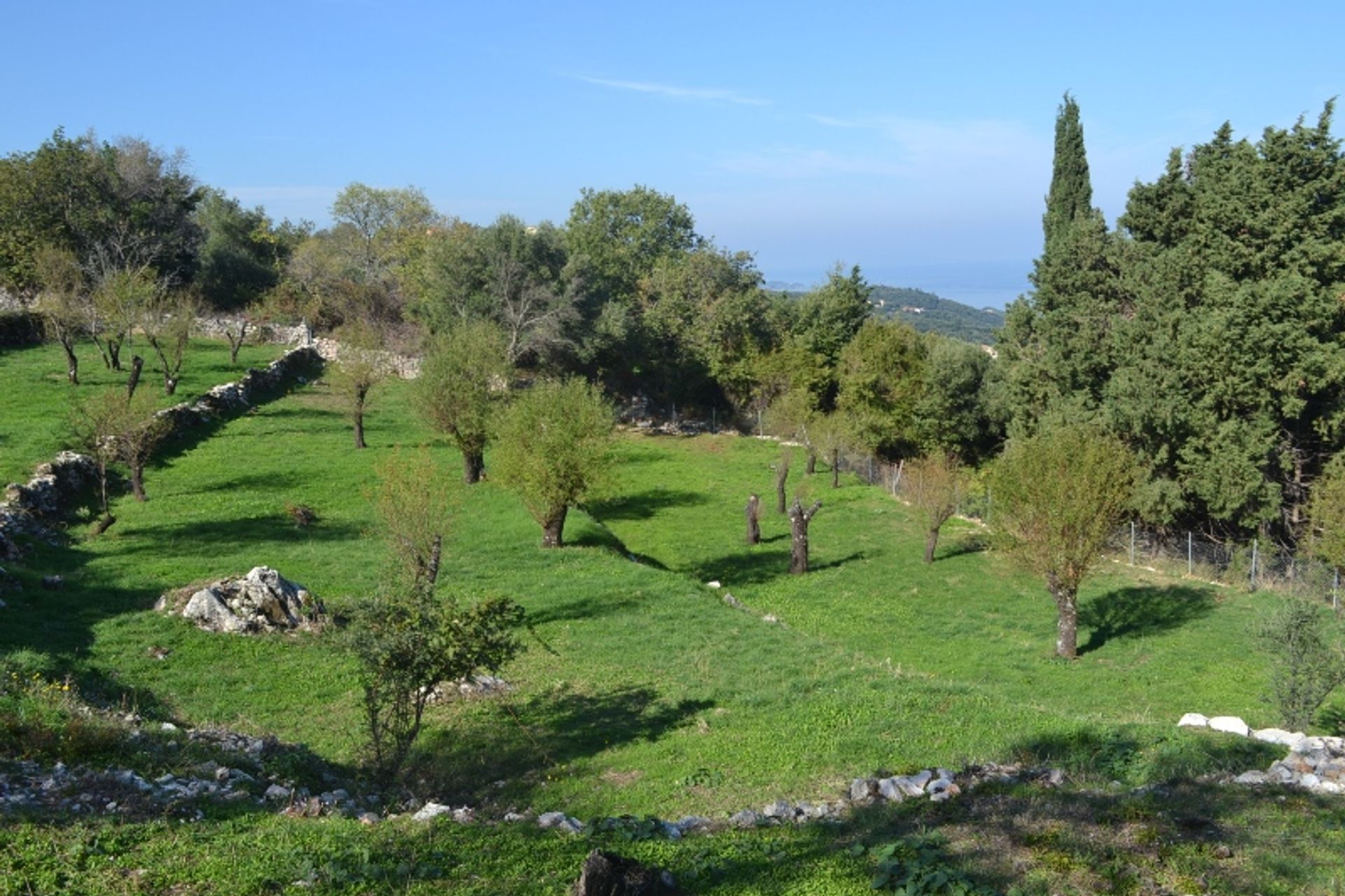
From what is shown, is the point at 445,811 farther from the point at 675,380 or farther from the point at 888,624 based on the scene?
the point at 675,380

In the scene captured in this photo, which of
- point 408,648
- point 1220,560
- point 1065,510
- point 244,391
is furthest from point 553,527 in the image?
point 244,391

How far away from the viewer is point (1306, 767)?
45.5ft

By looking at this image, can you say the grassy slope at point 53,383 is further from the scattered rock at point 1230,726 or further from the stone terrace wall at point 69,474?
the scattered rock at point 1230,726

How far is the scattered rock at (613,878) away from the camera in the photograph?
935cm

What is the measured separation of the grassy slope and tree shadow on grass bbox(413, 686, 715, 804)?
1898cm

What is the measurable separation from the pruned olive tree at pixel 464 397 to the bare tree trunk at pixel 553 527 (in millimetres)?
6957

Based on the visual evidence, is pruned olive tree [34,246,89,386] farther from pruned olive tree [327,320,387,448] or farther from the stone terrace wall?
pruned olive tree [327,320,387,448]

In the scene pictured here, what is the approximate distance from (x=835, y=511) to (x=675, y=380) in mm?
24734

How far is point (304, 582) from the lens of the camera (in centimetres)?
2411

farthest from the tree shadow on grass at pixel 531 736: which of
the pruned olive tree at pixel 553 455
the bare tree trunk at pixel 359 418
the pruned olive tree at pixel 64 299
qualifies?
the pruned olive tree at pixel 64 299

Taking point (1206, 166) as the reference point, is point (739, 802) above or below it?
below

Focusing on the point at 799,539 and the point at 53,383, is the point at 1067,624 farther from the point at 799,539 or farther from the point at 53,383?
the point at 53,383

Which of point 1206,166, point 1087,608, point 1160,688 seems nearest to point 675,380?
point 1206,166

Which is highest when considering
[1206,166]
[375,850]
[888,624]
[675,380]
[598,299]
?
[1206,166]
